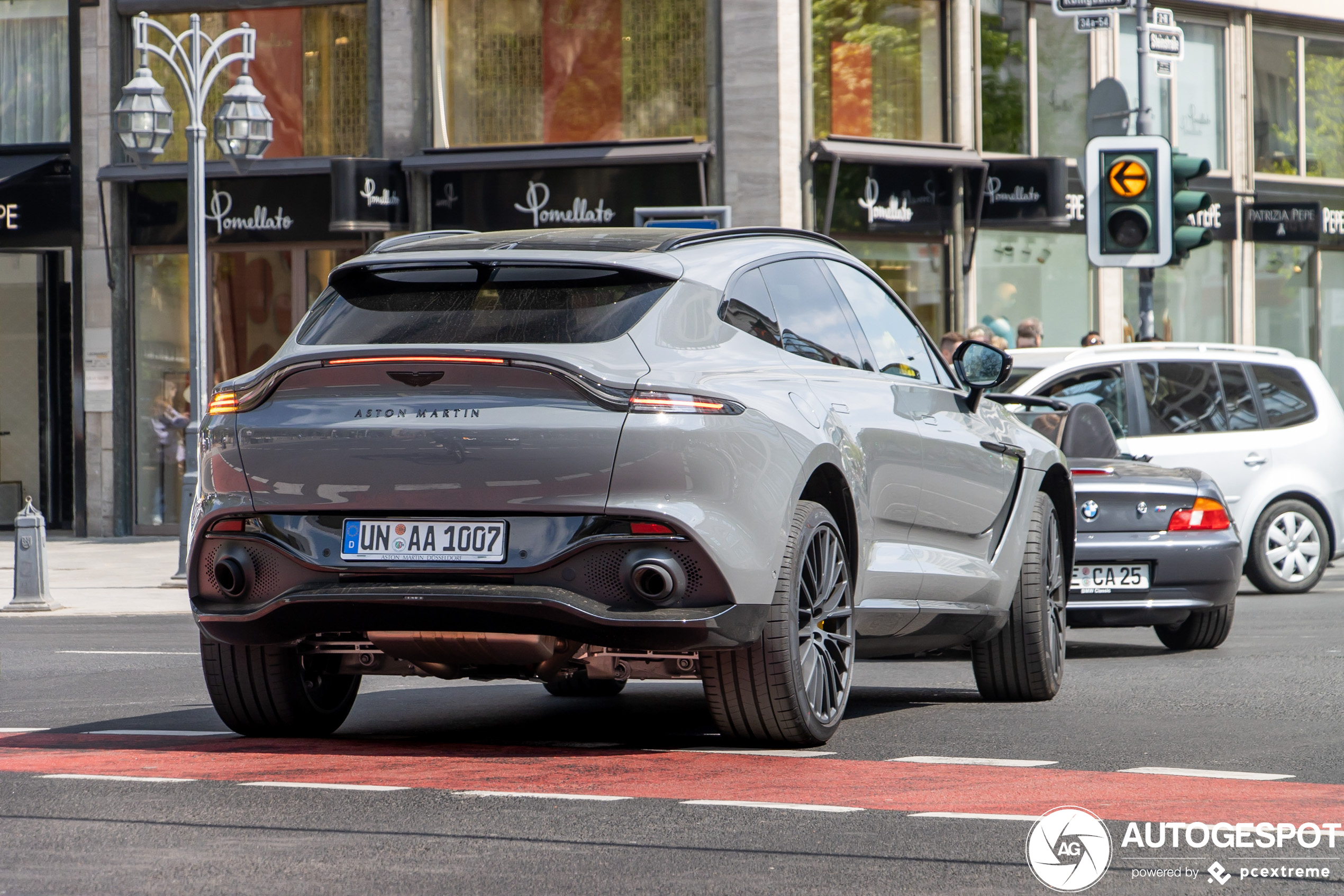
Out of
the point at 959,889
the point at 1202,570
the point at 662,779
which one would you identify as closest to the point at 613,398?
the point at 662,779

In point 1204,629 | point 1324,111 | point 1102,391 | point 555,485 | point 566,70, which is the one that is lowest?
point 1204,629

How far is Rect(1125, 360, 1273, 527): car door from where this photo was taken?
1473 centimetres

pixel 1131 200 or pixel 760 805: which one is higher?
pixel 1131 200

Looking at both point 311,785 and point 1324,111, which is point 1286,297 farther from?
point 311,785

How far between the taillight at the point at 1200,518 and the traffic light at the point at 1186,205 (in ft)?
21.6

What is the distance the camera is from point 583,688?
859 cm

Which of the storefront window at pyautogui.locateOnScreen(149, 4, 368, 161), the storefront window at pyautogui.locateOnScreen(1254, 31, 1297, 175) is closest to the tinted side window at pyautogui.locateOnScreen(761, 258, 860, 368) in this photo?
the storefront window at pyautogui.locateOnScreen(149, 4, 368, 161)

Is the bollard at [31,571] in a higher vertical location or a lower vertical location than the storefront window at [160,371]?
lower

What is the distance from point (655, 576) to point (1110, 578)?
5.14 m

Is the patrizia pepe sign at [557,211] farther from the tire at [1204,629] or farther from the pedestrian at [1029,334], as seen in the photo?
the tire at [1204,629]

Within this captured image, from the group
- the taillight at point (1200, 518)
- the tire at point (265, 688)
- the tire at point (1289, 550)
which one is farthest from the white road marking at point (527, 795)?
the tire at point (1289, 550)

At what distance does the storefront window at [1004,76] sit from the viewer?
24656mm

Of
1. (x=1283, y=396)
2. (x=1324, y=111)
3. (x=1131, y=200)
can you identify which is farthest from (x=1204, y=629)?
(x=1324, y=111)

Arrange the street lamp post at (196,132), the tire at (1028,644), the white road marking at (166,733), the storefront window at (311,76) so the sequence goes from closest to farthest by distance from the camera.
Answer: the white road marking at (166,733) < the tire at (1028,644) < the street lamp post at (196,132) < the storefront window at (311,76)
